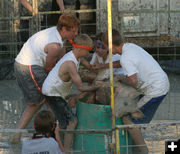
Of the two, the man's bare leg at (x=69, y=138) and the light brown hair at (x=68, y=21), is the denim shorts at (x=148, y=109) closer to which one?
the man's bare leg at (x=69, y=138)

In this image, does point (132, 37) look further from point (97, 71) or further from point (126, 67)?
point (126, 67)

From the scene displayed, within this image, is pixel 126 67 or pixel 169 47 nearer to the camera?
pixel 126 67

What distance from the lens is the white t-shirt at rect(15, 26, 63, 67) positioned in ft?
15.4

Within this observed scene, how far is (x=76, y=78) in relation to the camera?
4.29 meters

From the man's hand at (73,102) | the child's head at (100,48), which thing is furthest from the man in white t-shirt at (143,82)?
the man's hand at (73,102)

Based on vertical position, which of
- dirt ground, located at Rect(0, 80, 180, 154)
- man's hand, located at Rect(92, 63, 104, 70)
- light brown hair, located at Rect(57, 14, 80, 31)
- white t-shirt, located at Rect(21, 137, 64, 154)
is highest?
light brown hair, located at Rect(57, 14, 80, 31)

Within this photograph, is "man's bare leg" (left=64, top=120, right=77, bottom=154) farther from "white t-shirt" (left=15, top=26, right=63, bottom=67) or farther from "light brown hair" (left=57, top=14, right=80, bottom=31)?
"light brown hair" (left=57, top=14, right=80, bottom=31)

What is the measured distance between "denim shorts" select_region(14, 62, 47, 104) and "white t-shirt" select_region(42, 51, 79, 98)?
26cm

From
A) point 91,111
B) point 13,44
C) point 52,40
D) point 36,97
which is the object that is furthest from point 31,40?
point 13,44

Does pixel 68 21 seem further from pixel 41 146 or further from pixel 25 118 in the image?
pixel 41 146

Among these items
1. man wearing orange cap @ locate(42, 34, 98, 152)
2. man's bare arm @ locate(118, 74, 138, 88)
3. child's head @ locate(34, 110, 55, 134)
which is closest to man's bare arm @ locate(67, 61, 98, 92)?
man wearing orange cap @ locate(42, 34, 98, 152)

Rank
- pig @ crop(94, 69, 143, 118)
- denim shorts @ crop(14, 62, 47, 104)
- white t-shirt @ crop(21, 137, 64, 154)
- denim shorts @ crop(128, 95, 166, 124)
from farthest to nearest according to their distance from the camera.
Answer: denim shorts @ crop(14, 62, 47, 104)
denim shorts @ crop(128, 95, 166, 124)
pig @ crop(94, 69, 143, 118)
white t-shirt @ crop(21, 137, 64, 154)

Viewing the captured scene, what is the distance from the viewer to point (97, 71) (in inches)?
191

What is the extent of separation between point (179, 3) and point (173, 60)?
1.66m
